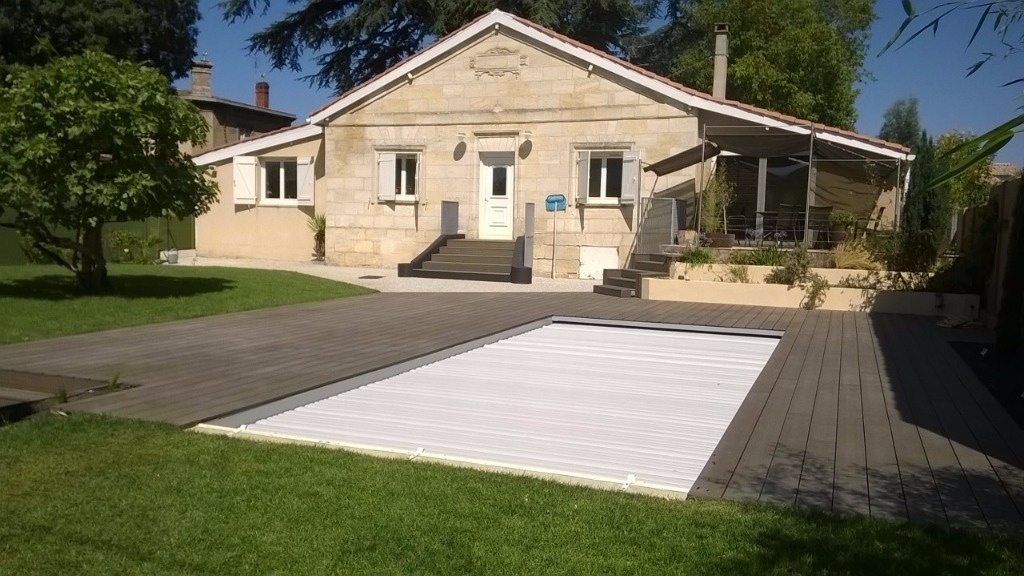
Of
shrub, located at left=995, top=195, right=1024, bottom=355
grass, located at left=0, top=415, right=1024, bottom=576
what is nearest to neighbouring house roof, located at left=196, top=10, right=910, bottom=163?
shrub, located at left=995, top=195, right=1024, bottom=355

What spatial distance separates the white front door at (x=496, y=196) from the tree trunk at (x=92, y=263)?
941 cm

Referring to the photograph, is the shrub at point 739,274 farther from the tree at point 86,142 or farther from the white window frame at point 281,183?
the white window frame at point 281,183

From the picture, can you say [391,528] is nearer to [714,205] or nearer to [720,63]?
[714,205]

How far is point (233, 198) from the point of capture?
22516 mm

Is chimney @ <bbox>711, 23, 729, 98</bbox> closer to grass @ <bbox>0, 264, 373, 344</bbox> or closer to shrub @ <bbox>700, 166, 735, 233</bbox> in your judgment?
shrub @ <bbox>700, 166, 735, 233</bbox>

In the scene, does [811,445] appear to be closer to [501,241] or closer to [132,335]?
[132,335]

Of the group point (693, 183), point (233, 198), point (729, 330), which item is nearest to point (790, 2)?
point (693, 183)

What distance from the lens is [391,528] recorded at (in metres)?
3.89

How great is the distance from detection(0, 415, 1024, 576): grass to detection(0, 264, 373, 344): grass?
5588 millimetres

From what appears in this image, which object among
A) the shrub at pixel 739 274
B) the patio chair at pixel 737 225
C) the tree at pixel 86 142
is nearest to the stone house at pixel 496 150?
the patio chair at pixel 737 225

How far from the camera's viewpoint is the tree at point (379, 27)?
28.7m

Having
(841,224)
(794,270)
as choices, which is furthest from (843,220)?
(794,270)

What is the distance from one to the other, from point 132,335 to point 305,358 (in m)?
2.48

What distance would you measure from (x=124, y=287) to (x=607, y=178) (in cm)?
1034
